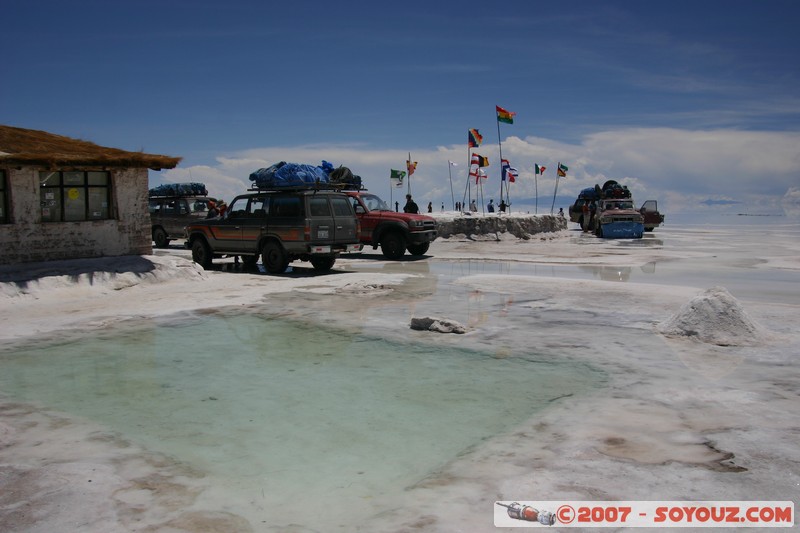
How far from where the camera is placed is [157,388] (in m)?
6.69

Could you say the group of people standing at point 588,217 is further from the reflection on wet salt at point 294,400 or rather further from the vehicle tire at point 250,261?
the reflection on wet salt at point 294,400

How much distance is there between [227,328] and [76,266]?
5.96m

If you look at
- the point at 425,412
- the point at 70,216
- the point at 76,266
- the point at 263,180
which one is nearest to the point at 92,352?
the point at 425,412

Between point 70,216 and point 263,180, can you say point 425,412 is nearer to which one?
point 70,216

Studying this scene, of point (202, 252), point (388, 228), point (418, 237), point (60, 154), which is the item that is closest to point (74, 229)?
point (60, 154)

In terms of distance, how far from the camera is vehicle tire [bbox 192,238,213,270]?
1811 centimetres

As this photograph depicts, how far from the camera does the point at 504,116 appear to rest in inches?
1510

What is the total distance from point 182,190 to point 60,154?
631 inches

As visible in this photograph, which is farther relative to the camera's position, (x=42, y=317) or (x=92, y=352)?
(x=42, y=317)

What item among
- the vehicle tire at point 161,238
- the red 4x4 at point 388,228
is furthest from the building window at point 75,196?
the vehicle tire at point 161,238

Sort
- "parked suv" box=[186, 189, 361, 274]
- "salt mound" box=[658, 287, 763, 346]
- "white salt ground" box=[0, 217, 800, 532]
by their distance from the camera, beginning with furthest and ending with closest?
"parked suv" box=[186, 189, 361, 274]
"salt mound" box=[658, 287, 763, 346]
"white salt ground" box=[0, 217, 800, 532]

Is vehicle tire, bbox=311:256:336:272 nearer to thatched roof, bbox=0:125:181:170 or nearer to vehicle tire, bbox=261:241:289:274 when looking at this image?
vehicle tire, bbox=261:241:289:274

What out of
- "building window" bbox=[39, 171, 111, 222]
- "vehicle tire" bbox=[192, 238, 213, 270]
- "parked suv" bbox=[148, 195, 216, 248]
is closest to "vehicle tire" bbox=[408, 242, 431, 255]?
"vehicle tire" bbox=[192, 238, 213, 270]

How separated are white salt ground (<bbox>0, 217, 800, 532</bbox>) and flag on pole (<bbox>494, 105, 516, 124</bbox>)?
23.9 metres
